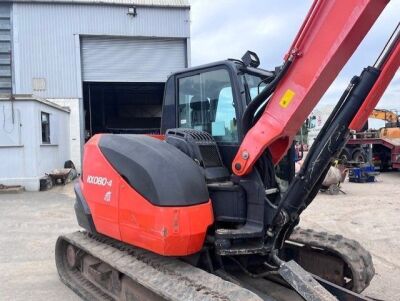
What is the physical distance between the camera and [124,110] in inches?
1308

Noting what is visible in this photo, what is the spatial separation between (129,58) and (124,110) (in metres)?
11.5

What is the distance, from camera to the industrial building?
824 inches

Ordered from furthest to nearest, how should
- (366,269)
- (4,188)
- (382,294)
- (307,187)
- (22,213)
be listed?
(4,188) < (22,213) < (382,294) < (366,269) < (307,187)

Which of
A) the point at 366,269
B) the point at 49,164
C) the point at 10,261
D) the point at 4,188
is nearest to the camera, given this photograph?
the point at 366,269

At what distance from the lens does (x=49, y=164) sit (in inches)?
653

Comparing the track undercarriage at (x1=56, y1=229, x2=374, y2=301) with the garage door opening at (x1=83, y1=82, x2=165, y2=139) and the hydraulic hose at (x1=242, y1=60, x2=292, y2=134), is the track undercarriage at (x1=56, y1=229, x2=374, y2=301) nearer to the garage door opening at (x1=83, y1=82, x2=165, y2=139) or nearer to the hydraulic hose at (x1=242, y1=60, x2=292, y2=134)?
the hydraulic hose at (x1=242, y1=60, x2=292, y2=134)

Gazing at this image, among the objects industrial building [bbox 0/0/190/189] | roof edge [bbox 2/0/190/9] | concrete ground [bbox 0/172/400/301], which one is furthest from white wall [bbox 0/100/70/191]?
roof edge [bbox 2/0/190/9]

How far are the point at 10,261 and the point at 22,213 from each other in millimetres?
4361

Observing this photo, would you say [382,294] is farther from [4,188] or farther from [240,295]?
[4,188]

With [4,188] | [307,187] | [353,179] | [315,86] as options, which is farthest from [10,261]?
[353,179]

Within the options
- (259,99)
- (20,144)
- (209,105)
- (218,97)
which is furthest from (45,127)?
(259,99)

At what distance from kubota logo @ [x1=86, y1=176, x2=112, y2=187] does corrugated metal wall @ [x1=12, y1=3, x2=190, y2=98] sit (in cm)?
1727

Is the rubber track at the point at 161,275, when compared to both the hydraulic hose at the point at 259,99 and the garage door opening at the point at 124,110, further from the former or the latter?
the garage door opening at the point at 124,110

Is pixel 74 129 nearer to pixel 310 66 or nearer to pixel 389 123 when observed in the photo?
pixel 389 123
